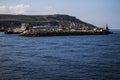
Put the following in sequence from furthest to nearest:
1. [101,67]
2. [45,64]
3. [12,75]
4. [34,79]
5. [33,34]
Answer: [33,34] < [45,64] < [101,67] < [12,75] < [34,79]

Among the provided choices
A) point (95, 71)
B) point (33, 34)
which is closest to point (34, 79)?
point (95, 71)

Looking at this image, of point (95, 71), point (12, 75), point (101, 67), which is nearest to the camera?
point (12, 75)

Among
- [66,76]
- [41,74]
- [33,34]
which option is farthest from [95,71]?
[33,34]

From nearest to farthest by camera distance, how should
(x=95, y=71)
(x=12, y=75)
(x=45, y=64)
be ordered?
(x=12, y=75) → (x=95, y=71) → (x=45, y=64)

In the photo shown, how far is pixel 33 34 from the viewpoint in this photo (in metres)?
84.2

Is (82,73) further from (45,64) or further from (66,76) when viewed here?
(45,64)

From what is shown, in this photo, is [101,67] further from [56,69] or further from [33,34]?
[33,34]

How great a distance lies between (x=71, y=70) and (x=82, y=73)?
4.53 ft

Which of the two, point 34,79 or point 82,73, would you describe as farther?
point 82,73

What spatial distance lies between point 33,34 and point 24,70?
209 ft

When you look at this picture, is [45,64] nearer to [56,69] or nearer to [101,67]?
[56,69]

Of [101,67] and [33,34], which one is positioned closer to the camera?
[101,67]

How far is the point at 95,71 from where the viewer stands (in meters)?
20.4

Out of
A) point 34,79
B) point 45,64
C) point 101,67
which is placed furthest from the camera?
point 45,64
